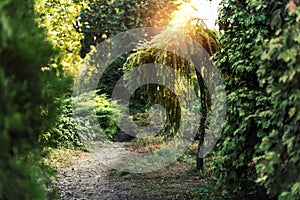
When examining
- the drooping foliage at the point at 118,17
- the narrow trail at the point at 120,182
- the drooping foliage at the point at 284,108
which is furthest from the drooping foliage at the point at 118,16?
the drooping foliage at the point at 284,108

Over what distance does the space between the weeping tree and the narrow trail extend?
0.64 m

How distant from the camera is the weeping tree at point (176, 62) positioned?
6332mm

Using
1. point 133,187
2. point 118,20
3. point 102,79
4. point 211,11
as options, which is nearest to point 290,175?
point 133,187

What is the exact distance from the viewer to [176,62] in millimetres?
6582

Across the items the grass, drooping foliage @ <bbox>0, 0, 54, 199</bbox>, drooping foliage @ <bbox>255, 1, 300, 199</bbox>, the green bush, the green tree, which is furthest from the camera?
the green bush

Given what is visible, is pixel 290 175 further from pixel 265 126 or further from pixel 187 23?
pixel 187 23

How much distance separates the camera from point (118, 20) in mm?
14672

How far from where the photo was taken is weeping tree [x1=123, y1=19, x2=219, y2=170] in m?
6.33

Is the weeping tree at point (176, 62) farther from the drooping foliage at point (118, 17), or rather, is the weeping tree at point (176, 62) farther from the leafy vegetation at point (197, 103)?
the drooping foliage at point (118, 17)

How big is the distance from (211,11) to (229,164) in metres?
2.70

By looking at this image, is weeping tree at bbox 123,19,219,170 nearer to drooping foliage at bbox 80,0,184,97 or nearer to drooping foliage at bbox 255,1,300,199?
drooping foliage at bbox 255,1,300,199

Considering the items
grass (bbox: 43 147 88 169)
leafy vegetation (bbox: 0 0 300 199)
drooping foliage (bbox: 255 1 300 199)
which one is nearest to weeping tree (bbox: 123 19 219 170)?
leafy vegetation (bbox: 0 0 300 199)

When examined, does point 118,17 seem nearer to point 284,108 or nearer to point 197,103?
point 197,103

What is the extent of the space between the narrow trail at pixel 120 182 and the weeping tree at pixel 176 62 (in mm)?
644
